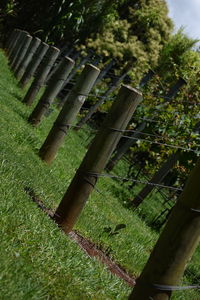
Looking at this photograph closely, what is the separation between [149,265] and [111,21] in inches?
926

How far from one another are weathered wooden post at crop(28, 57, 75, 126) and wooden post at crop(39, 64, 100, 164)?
186cm

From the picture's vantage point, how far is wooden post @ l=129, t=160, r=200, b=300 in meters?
3.52

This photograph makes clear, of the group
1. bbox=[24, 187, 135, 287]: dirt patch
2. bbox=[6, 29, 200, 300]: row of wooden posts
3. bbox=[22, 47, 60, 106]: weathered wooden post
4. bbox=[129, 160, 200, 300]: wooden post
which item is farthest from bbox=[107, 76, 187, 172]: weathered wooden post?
bbox=[129, 160, 200, 300]: wooden post

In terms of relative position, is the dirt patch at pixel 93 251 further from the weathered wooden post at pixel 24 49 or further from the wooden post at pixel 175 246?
the weathered wooden post at pixel 24 49

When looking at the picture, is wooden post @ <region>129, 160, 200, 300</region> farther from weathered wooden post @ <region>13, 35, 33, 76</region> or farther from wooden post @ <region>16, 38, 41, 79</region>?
weathered wooden post @ <region>13, 35, 33, 76</region>

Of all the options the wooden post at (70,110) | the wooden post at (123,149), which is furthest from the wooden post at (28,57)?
the wooden post at (70,110)

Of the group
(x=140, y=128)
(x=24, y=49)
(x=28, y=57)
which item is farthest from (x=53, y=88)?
(x=24, y=49)

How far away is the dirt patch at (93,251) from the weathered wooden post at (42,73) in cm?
637

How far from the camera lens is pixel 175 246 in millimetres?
3521

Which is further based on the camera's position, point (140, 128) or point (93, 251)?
point (140, 128)

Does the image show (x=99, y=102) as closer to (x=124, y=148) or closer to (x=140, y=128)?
(x=124, y=148)

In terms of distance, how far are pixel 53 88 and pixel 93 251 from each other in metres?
4.34

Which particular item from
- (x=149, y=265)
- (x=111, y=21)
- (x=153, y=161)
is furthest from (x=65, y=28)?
(x=149, y=265)

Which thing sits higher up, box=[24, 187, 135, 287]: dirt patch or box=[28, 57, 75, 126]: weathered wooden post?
box=[28, 57, 75, 126]: weathered wooden post
